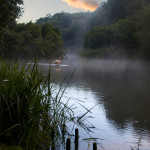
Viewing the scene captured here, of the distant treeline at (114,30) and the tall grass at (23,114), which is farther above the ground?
the distant treeline at (114,30)

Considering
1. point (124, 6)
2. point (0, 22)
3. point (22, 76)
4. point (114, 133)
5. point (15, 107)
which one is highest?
point (124, 6)

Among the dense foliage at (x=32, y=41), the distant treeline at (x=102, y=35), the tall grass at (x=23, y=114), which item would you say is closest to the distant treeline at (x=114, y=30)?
the distant treeline at (x=102, y=35)

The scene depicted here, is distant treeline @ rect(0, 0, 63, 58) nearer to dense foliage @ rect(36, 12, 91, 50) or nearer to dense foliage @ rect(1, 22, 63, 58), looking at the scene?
dense foliage @ rect(1, 22, 63, 58)

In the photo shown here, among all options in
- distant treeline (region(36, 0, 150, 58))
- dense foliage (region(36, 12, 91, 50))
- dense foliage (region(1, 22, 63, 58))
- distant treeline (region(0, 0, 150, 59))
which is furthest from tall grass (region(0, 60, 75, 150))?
dense foliage (region(36, 12, 91, 50))

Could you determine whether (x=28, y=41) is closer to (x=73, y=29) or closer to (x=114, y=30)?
(x=114, y=30)

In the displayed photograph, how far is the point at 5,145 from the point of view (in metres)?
4.46

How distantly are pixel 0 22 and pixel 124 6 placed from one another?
60.7 metres

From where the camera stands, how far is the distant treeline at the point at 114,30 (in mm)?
40844

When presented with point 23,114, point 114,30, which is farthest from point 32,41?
point 23,114

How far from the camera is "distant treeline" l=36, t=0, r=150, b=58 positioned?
134 ft

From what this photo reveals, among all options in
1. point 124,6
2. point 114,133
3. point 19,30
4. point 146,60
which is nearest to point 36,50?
point 19,30

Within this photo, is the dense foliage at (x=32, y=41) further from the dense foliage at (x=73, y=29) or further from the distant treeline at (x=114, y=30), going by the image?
the dense foliage at (x=73, y=29)

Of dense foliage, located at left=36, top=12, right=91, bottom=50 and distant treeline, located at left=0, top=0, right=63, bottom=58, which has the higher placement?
dense foliage, located at left=36, top=12, right=91, bottom=50

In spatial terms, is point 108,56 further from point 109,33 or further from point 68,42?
point 68,42
